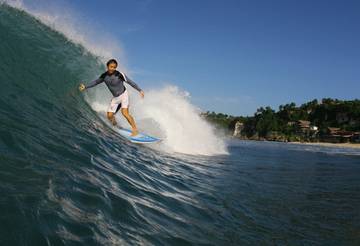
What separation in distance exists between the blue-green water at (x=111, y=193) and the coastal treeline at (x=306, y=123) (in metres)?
98.1

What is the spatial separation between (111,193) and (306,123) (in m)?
133

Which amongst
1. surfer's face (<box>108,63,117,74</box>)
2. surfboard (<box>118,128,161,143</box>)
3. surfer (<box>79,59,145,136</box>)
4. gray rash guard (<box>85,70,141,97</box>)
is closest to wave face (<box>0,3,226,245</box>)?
surfboard (<box>118,128,161,143</box>)

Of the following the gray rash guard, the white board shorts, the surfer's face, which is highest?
the surfer's face

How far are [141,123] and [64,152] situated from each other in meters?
12.6

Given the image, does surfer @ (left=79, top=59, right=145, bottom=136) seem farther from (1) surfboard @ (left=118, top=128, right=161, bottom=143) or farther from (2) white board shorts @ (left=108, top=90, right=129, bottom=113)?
(1) surfboard @ (left=118, top=128, right=161, bottom=143)

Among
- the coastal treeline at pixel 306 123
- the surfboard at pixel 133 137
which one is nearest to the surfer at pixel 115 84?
the surfboard at pixel 133 137

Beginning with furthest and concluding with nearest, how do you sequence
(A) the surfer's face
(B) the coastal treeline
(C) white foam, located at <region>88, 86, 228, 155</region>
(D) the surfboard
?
(B) the coastal treeline, (C) white foam, located at <region>88, 86, 228, 155</region>, (D) the surfboard, (A) the surfer's face

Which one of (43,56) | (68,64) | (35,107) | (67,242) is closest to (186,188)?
(35,107)

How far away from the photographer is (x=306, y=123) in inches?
5153

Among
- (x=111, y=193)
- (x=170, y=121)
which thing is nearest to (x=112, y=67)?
(x=111, y=193)

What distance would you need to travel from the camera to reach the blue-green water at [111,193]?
4.24 metres

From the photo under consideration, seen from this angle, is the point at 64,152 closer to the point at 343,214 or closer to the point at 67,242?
the point at 67,242

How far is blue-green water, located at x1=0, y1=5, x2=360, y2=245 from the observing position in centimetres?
424

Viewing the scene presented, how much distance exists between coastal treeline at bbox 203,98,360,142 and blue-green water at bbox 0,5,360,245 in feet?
322
